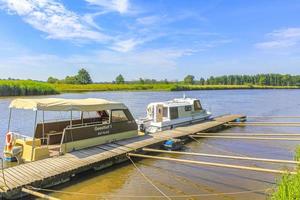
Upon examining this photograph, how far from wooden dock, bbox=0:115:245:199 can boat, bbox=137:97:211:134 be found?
3.12m

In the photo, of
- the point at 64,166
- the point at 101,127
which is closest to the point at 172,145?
the point at 101,127

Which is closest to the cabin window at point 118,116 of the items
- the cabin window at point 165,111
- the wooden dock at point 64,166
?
the wooden dock at point 64,166

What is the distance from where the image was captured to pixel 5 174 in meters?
10.3

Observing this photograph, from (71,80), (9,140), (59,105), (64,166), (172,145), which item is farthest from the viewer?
(71,80)

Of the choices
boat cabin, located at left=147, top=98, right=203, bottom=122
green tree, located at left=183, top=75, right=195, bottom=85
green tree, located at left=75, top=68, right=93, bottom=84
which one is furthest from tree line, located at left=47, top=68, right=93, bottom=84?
boat cabin, located at left=147, top=98, right=203, bottom=122

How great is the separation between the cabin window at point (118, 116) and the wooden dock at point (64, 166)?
4.01ft

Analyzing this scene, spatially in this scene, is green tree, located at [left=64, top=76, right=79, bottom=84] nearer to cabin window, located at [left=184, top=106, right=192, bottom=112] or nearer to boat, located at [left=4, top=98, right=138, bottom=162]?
cabin window, located at [left=184, top=106, right=192, bottom=112]

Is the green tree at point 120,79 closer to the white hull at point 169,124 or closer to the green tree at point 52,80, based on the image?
the green tree at point 52,80

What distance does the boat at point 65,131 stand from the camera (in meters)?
12.1

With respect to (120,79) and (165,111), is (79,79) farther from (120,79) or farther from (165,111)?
(165,111)

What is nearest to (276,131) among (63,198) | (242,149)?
(242,149)

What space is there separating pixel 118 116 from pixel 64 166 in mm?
5277

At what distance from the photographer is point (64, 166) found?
11320mm

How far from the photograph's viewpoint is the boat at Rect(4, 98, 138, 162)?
1208 cm
